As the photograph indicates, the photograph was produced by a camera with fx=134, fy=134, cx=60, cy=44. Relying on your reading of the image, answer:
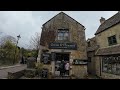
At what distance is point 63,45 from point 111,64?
584cm

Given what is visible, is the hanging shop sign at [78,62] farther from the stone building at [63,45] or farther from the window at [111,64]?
the window at [111,64]

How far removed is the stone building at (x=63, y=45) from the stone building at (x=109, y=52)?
2284 mm

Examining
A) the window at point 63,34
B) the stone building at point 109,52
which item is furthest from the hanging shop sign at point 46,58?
the stone building at point 109,52

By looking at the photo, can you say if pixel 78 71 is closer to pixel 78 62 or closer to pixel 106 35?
pixel 78 62

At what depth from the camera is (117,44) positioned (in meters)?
Answer: 14.6

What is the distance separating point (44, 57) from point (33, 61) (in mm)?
1852

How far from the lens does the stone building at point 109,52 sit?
13906 millimetres

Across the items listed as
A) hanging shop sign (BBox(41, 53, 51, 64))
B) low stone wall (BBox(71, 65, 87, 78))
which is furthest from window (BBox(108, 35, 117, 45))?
hanging shop sign (BBox(41, 53, 51, 64))

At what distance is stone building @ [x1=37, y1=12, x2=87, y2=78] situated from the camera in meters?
15.8

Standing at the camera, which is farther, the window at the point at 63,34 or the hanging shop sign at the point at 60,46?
the window at the point at 63,34

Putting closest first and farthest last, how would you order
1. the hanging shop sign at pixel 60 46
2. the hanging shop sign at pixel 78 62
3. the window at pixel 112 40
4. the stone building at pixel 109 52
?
the stone building at pixel 109 52 → the window at pixel 112 40 → the hanging shop sign at pixel 78 62 → the hanging shop sign at pixel 60 46

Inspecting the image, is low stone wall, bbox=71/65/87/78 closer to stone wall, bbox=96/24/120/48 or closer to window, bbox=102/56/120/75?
window, bbox=102/56/120/75
